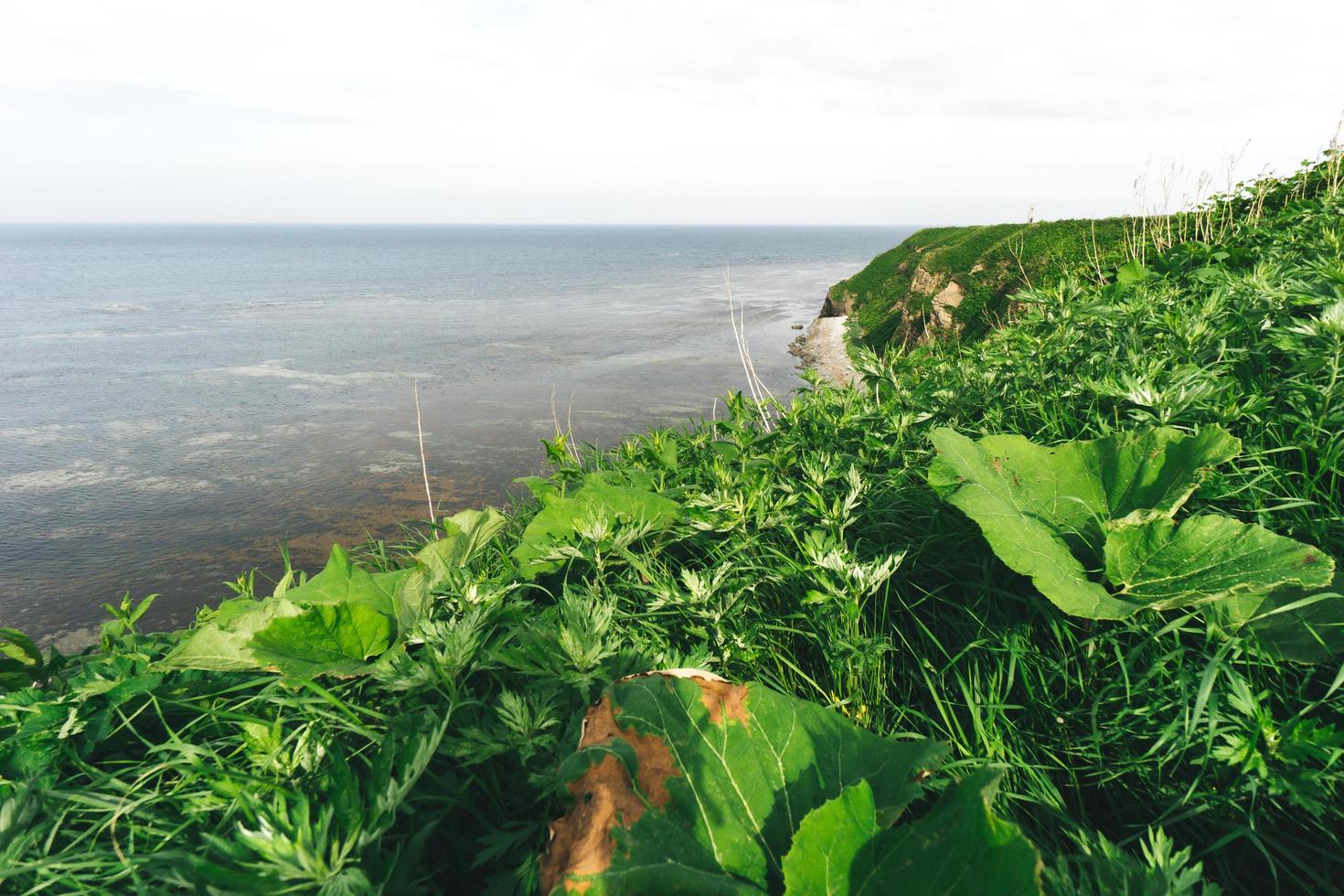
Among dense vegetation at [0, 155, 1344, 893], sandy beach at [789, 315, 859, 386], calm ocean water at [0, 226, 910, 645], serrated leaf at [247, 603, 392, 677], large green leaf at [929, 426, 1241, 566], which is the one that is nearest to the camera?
dense vegetation at [0, 155, 1344, 893]

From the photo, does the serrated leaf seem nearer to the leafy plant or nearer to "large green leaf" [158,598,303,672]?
"large green leaf" [158,598,303,672]

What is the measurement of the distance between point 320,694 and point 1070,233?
18.1m

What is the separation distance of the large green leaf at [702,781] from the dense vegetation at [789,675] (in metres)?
0.09

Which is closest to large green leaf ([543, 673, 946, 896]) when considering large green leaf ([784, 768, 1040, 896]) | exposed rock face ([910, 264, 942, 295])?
large green leaf ([784, 768, 1040, 896])

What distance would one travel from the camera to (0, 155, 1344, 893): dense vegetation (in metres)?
1.43

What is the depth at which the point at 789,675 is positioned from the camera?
219 centimetres

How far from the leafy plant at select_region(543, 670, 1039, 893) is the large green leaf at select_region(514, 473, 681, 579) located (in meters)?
1.11

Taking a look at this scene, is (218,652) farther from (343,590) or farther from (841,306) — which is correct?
(841,306)

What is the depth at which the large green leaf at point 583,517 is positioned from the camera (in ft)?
8.32

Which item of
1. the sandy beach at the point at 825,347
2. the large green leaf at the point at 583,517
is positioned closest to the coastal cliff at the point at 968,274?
the sandy beach at the point at 825,347

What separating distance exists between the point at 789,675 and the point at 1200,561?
1.18m

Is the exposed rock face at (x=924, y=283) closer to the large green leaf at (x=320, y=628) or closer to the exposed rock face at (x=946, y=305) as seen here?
the exposed rock face at (x=946, y=305)

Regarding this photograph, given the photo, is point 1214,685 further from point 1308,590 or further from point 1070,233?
point 1070,233

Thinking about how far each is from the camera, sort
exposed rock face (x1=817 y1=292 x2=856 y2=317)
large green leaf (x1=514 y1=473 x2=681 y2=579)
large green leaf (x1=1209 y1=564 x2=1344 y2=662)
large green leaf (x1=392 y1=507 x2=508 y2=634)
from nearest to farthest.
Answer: large green leaf (x1=1209 y1=564 x2=1344 y2=662) < large green leaf (x1=392 y1=507 x2=508 y2=634) < large green leaf (x1=514 y1=473 x2=681 y2=579) < exposed rock face (x1=817 y1=292 x2=856 y2=317)
